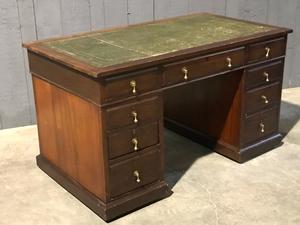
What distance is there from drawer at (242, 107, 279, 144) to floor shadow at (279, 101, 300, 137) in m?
0.32

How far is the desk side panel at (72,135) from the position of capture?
250 cm

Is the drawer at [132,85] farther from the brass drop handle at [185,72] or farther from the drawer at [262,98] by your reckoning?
the drawer at [262,98]

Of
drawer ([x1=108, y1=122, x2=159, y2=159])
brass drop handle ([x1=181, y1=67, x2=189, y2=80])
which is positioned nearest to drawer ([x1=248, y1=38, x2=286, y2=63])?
brass drop handle ([x1=181, y1=67, x2=189, y2=80])

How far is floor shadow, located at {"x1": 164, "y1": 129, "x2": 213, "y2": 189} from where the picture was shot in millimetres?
3008

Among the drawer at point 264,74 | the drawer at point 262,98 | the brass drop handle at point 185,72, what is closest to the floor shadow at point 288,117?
the drawer at point 262,98

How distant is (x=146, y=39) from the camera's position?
2877 millimetres

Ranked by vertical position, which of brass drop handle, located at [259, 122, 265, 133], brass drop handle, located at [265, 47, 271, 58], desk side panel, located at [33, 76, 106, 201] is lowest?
brass drop handle, located at [259, 122, 265, 133]

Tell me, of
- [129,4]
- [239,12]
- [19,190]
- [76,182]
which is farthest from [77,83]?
[239,12]

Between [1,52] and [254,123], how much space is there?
1.71 metres

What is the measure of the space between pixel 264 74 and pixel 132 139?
990 mm

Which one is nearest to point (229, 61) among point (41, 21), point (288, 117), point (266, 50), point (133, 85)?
point (266, 50)

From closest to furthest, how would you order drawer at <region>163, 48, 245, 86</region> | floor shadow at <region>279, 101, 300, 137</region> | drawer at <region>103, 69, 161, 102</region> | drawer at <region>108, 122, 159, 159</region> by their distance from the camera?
drawer at <region>103, 69, 161, 102</region>, drawer at <region>108, 122, 159, 159</region>, drawer at <region>163, 48, 245, 86</region>, floor shadow at <region>279, 101, 300, 137</region>

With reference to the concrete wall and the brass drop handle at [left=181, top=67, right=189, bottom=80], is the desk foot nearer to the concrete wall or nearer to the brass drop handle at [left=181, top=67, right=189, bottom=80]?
the brass drop handle at [left=181, top=67, right=189, bottom=80]

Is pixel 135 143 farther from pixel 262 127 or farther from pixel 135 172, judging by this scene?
pixel 262 127
